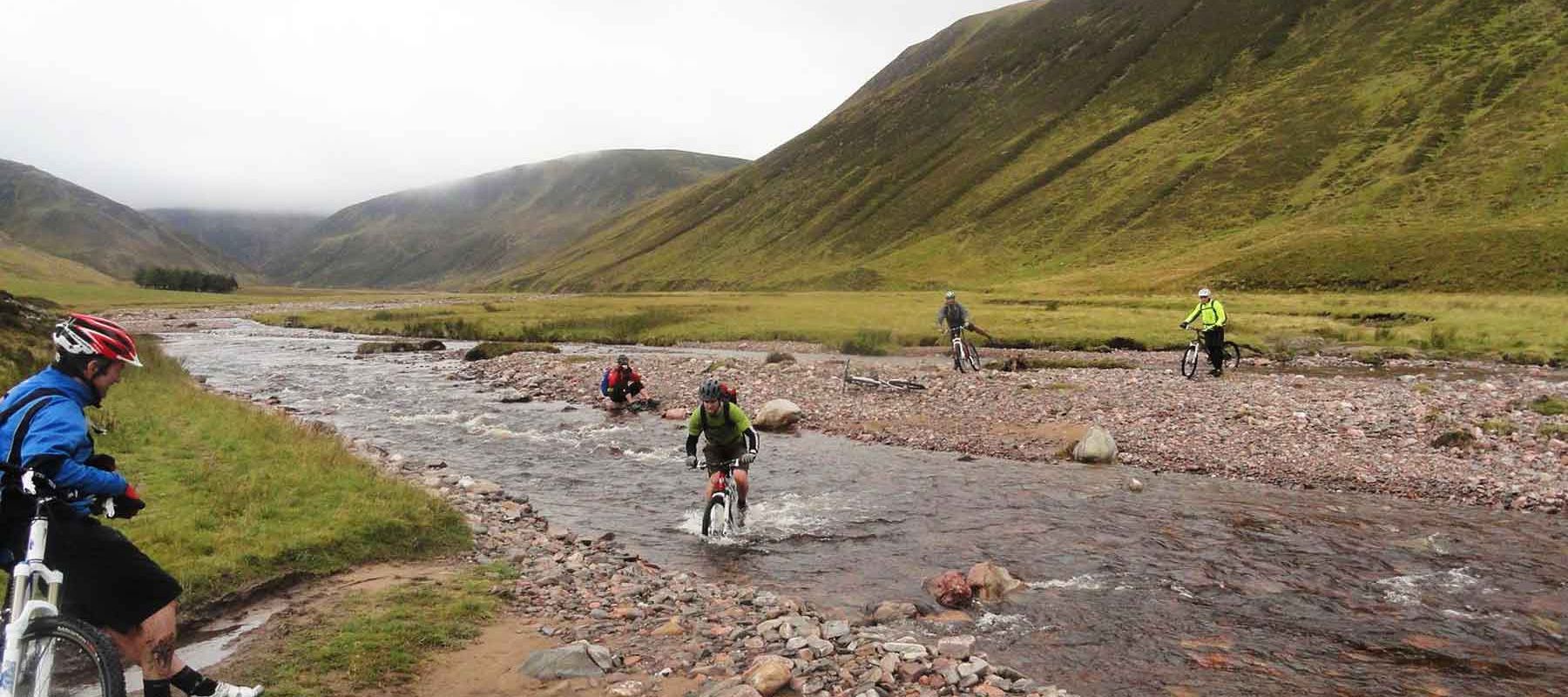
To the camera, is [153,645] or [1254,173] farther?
[1254,173]

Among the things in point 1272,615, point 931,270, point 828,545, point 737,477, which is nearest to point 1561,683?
point 1272,615

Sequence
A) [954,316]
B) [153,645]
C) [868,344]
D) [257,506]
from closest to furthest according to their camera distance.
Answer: [153,645] < [257,506] < [954,316] < [868,344]

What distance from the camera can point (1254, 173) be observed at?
125 m

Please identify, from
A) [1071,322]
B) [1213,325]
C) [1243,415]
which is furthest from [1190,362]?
[1071,322]

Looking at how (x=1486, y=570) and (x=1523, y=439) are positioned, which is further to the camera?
(x=1523, y=439)

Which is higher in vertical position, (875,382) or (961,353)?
(961,353)

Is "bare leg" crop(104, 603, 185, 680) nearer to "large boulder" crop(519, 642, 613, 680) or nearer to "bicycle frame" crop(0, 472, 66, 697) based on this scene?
"bicycle frame" crop(0, 472, 66, 697)

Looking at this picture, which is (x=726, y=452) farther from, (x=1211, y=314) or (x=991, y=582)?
(x=1211, y=314)

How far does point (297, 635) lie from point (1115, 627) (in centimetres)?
1079

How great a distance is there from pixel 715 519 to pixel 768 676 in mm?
7351

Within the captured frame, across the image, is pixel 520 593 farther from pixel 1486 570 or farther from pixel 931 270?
pixel 931 270

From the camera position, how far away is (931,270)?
141 metres

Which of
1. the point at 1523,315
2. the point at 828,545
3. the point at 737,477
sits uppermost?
the point at 1523,315

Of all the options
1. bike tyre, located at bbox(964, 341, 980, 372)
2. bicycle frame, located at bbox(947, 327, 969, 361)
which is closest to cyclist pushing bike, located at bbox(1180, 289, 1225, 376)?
bike tyre, located at bbox(964, 341, 980, 372)
